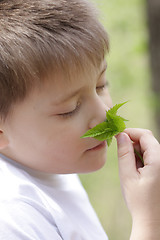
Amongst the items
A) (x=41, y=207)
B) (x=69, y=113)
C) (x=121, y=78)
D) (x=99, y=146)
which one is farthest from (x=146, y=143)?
(x=121, y=78)

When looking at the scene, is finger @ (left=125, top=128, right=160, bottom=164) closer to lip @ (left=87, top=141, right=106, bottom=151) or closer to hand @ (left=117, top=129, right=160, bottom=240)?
hand @ (left=117, top=129, right=160, bottom=240)

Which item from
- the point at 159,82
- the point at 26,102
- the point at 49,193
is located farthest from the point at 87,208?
the point at 159,82

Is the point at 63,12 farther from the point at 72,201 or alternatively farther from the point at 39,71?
the point at 72,201

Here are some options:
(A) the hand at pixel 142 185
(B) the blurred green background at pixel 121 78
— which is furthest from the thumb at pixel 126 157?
(B) the blurred green background at pixel 121 78

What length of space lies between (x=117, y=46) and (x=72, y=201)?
12.3ft

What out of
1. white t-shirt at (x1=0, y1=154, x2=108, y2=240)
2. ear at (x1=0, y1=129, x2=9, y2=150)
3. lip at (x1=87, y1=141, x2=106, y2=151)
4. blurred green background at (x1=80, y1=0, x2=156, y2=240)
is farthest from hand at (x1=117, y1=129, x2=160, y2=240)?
blurred green background at (x1=80, y1=0, x2=156, y2=240)

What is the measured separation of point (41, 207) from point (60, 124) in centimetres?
33

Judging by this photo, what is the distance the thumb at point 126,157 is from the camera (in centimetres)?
147

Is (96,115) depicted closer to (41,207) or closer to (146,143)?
→ (146,143)

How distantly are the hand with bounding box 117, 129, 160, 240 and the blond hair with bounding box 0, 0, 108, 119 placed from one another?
36 centimetres

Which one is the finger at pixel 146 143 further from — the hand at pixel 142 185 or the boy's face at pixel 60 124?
the boy's face at pixel 60 124

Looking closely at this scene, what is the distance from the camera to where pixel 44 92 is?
1481 millimetres

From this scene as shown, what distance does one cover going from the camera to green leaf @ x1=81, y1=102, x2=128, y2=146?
1487 millimetres

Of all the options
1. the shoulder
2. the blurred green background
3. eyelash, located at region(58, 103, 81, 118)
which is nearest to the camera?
the shoulder
